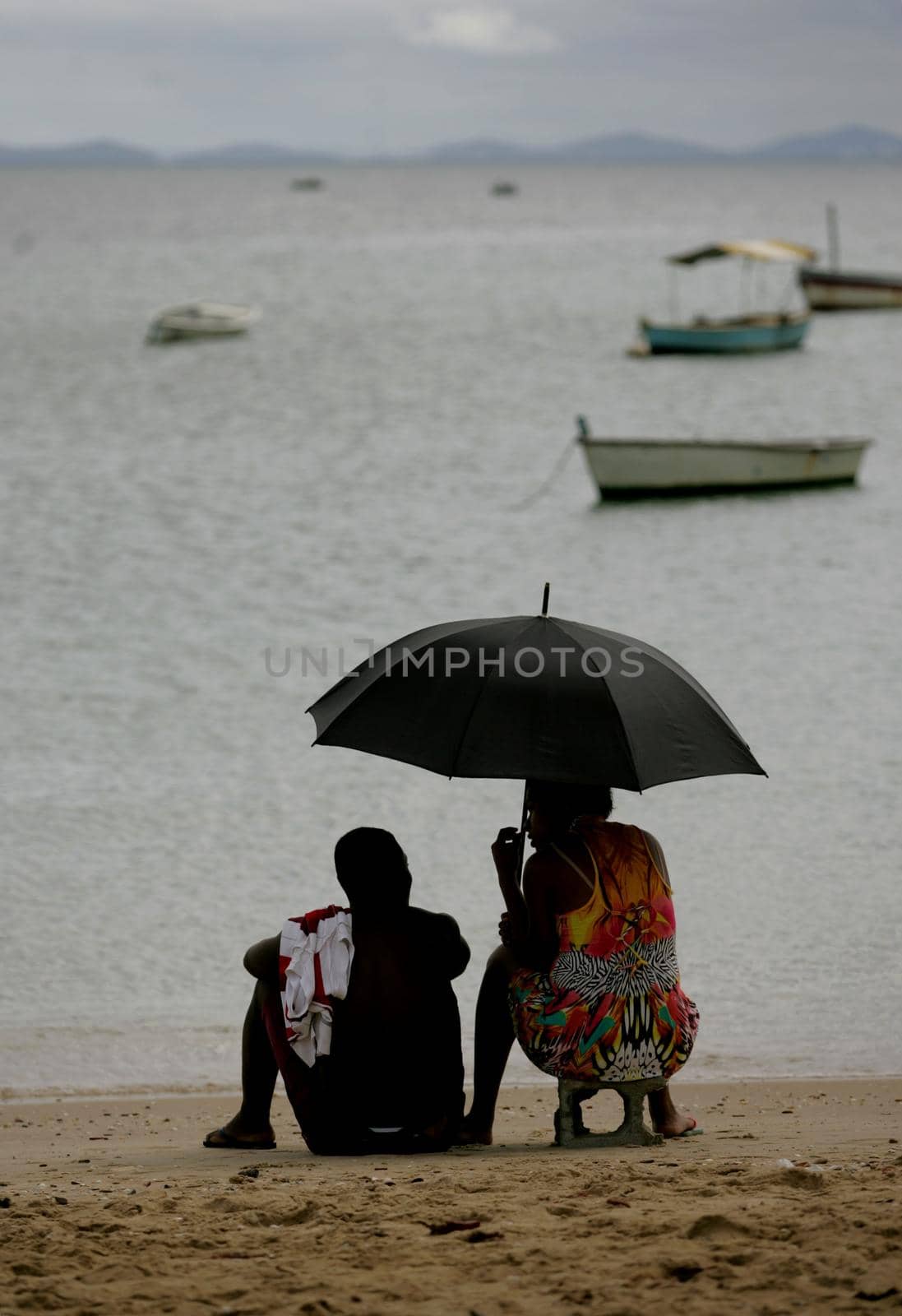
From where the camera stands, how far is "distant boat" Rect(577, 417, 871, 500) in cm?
2008

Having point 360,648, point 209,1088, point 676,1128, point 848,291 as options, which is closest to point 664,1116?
point 676,1128

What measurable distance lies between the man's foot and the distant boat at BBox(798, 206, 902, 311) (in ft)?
159

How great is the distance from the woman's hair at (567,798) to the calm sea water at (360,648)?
6.67 feet

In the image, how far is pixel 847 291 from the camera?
5100 cm

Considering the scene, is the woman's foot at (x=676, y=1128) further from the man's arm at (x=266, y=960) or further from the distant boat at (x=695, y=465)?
the distant boat at (x=695, y=465)

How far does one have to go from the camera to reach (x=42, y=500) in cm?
2114

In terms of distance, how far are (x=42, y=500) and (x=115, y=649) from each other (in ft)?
27.7

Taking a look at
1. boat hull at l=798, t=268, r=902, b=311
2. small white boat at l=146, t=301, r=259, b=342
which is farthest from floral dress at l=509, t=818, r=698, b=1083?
boat hull at l=798, t=268, r=902, b=311

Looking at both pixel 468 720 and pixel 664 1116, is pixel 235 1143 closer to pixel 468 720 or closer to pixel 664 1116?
pixel 664 1116

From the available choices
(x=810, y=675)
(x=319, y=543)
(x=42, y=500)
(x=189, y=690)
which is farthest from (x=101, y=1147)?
(x=42, y=500)

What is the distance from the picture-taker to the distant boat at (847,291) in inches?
1991

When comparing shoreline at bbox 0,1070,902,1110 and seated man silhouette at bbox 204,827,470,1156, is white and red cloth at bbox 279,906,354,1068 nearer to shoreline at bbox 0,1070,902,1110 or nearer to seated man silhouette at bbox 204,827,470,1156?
seated man silhouette at bbox 204,827,470,1156

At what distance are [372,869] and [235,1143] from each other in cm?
93

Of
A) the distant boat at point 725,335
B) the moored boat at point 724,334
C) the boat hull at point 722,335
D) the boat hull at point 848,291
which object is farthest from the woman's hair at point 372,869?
the boat hull at point 848,291
